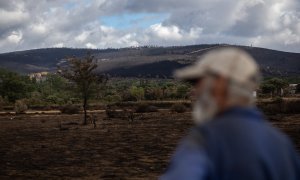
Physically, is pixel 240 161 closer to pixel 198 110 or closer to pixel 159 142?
pixel 198 110

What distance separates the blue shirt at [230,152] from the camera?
2057 mm

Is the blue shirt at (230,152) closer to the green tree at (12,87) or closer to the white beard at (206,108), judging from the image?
the white beard at (206,108)

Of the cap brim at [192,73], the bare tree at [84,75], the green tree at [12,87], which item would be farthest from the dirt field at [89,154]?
the green tree at [12,87]

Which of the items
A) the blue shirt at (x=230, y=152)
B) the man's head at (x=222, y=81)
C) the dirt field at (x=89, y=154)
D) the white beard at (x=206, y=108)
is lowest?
the dirt field at (x=89, y=154)

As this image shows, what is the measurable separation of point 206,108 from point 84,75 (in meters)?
39.4

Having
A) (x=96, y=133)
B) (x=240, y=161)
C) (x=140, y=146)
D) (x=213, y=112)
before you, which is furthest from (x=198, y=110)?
(x=96, y=133)

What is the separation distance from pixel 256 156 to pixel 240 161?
78 mm

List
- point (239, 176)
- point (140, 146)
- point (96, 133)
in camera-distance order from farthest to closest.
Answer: point (96, 133) → point (140, 146) → point (239, 176)

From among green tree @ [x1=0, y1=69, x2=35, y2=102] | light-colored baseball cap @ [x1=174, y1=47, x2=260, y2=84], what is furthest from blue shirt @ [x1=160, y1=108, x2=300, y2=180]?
green tree @ [x1=0, y1=69, x2=35, y2=102]

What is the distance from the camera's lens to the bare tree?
4088 centimetres

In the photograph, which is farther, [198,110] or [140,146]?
[140,146]

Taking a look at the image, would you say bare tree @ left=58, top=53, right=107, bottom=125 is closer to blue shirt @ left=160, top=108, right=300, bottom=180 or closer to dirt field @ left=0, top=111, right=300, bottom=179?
dirt field @ left=0, top=111, right=300, bottom=179

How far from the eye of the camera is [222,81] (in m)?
2.20

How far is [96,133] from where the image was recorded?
3262cm
